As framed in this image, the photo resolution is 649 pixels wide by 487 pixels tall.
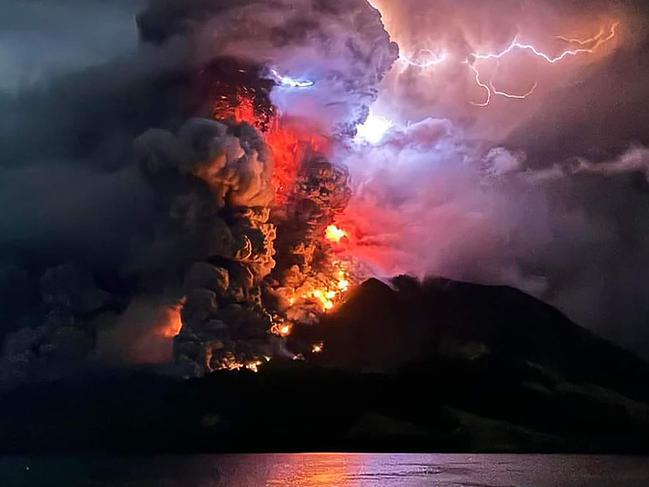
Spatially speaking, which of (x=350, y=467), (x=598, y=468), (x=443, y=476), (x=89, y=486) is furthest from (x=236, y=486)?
(x=598, y=468)

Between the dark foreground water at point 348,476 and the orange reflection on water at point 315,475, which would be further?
the orange reflection on water at point 315,475

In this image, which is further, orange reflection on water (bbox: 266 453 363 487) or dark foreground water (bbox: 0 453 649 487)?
orange reflection on water (bbox: 266 453 363 487)

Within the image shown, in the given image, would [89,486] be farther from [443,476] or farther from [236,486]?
[443,476]

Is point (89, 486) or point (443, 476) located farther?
point (443, 476)

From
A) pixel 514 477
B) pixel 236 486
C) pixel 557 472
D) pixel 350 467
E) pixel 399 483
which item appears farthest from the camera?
pixel 350 467

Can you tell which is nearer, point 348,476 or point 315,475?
point 348,476

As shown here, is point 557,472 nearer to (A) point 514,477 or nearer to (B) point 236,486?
(A) point 514,477

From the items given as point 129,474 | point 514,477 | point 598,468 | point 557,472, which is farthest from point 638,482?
point 129,474

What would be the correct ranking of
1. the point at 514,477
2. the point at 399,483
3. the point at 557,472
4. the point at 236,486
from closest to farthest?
the point at 236,486 < the point at 399,483 < the point at 514,477 < the point at 557,472

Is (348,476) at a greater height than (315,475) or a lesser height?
lesser
